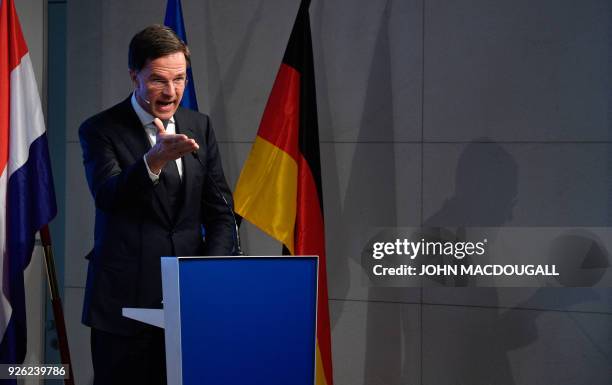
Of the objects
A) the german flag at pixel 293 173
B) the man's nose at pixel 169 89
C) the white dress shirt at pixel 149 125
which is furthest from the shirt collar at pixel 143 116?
the german flag at pixel 293 173

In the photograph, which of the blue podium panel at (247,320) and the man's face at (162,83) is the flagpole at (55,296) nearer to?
the man's face at (162,83)

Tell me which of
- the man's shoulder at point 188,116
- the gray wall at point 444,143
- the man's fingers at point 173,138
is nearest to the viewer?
the man's fingers at point 173,138

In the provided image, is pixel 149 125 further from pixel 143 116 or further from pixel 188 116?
pixel 188 116

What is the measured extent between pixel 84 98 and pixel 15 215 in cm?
116

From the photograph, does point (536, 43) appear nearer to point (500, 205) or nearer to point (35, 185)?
point (500, 205)

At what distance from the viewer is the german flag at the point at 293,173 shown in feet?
10.9

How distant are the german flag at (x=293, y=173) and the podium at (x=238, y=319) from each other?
162cm

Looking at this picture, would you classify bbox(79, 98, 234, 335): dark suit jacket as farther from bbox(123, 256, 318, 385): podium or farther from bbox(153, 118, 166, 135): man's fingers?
bbox(123, 256, 318, 385): podium

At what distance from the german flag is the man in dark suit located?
44.3 inches

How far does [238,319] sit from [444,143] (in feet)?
7.63

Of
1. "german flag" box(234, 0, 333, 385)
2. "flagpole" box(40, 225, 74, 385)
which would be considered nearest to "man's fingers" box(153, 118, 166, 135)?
"german flag" box(234, 0, 333, 385)

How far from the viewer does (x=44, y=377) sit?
163 inches

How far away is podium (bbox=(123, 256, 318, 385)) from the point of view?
5.19 feet

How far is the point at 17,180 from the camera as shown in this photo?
3164mm
